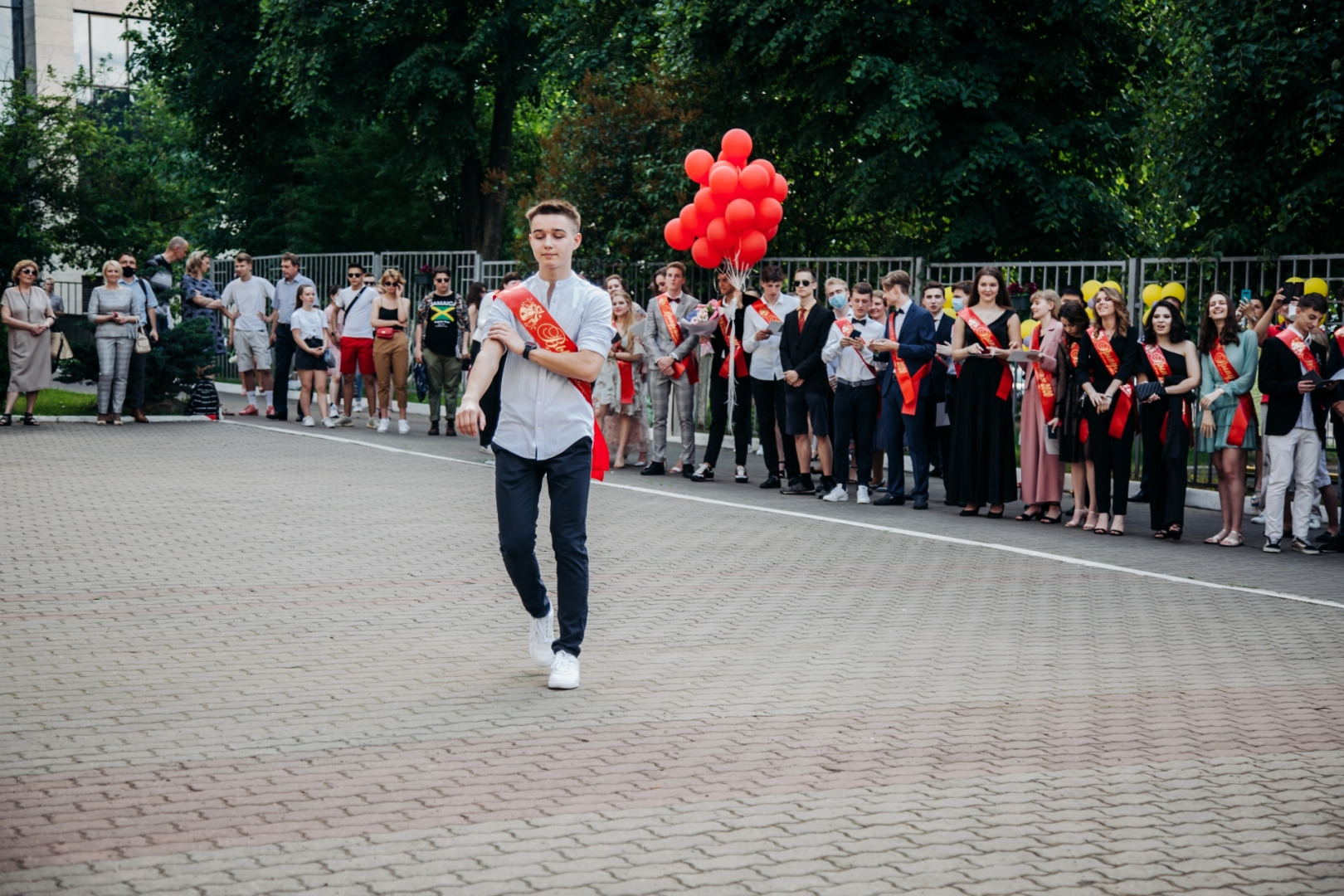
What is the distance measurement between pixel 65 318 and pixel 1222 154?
30.7 meters

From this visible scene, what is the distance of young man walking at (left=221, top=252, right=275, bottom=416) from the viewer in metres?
22.2

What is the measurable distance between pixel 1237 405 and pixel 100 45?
51.2 meters

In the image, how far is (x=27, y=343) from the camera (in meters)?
18.8

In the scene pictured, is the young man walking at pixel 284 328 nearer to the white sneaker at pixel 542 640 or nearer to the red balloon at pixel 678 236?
the red balloon at pixel 678 236

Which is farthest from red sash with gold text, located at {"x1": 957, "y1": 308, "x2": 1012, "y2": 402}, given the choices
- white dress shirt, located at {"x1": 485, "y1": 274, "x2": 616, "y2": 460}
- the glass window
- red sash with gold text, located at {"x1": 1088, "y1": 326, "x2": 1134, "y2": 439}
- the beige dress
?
the glass window

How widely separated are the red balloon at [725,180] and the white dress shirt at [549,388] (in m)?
9.74

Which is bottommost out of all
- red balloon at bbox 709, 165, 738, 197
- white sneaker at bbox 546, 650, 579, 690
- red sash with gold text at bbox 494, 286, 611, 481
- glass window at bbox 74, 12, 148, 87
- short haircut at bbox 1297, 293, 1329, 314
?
white sneaker at bbox 546, 650, 579, 690

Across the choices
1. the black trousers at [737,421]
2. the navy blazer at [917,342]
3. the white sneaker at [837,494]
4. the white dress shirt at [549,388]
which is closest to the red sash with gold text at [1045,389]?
the navy blazer at [917,342]

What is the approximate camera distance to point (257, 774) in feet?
17.4

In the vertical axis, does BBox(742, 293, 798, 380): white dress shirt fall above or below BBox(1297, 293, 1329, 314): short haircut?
below

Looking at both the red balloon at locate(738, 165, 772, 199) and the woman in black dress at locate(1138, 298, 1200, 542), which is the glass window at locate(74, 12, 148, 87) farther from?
the woman in black dress at locate(1138, 298, 1200, 542)

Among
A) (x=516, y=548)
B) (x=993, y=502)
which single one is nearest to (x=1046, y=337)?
(x=993, y=502)

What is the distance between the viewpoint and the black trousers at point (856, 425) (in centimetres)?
1438

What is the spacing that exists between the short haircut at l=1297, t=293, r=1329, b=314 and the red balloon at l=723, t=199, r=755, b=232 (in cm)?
591
